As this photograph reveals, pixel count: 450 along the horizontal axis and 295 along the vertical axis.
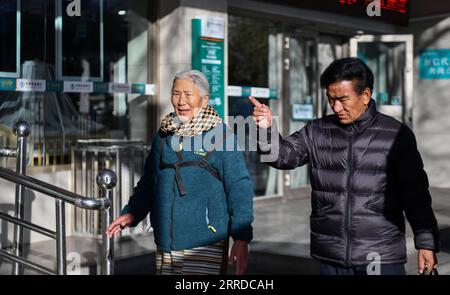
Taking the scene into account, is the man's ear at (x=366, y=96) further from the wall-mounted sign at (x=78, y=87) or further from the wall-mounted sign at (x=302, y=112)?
the wall-mounted sign at (x=302, y=112)

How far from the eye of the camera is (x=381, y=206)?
3.17 m

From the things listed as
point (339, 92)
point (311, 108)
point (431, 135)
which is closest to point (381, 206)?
point (339, 92)

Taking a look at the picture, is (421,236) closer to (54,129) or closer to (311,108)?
(54,129)

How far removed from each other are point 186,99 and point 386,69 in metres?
8.47

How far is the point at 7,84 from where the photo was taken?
6418mm

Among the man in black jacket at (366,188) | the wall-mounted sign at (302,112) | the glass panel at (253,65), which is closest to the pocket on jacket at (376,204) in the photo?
the man in black jacket at (366,188)

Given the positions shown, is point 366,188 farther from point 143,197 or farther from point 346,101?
point 143,197

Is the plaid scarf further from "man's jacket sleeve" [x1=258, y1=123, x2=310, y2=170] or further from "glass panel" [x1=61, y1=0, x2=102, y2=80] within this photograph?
"glass panel" [x1=61, y1=0, x2=102, y2=80]

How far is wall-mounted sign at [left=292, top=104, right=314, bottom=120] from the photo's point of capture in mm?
9938

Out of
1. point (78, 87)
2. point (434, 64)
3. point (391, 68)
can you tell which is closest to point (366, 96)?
point (78, 87)

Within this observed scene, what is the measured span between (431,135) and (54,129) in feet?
22.5

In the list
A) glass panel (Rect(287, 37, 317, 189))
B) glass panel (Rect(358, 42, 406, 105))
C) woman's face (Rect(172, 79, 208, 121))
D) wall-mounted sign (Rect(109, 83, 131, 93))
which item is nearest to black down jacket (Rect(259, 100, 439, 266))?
woman's face (Rect(172, 79, 208, 121))

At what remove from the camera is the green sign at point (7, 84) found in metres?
6.38

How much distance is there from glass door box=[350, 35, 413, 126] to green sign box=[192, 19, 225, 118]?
3165 mm
